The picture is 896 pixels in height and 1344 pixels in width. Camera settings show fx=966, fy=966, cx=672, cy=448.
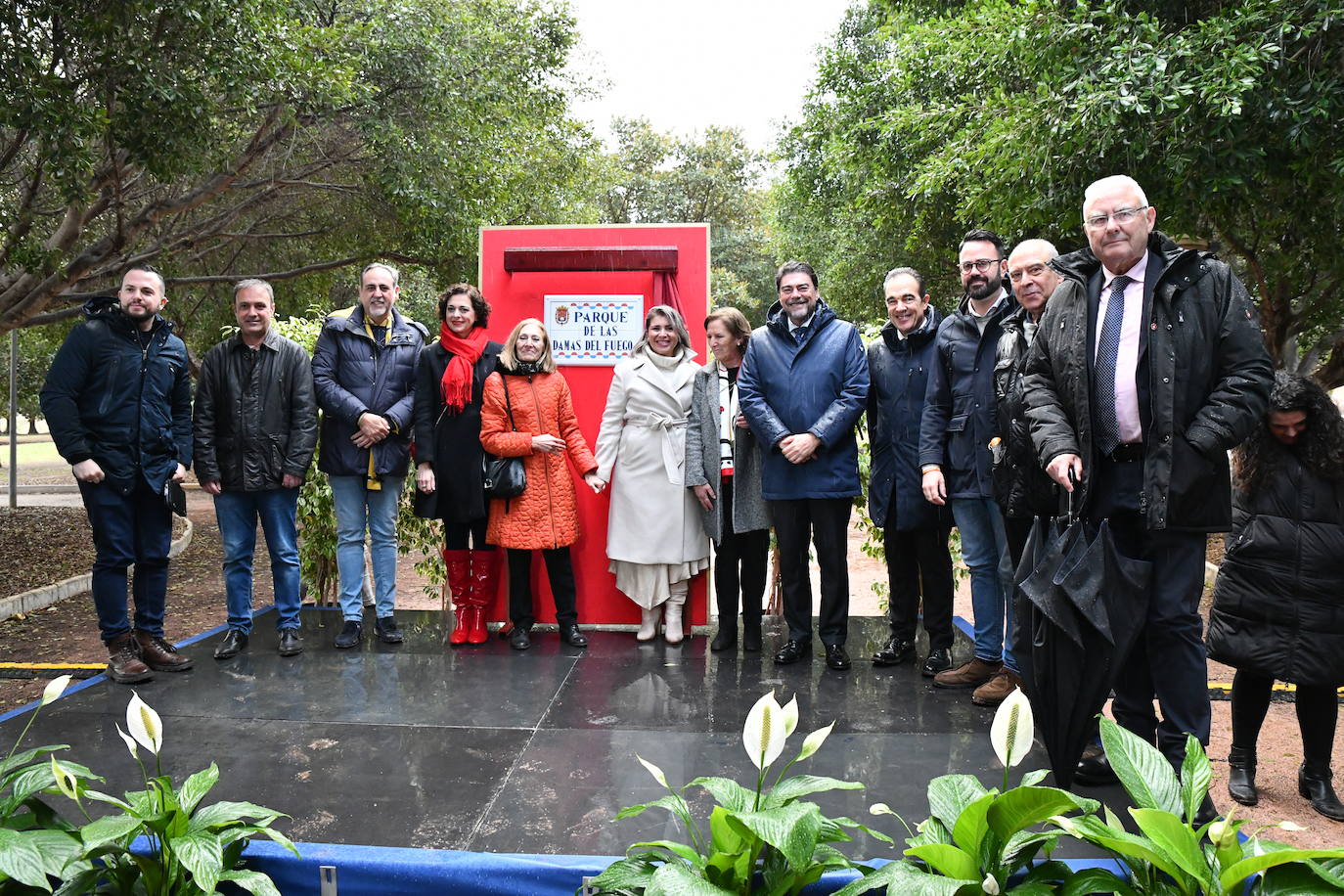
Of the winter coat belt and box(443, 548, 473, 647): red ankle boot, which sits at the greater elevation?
the winter coat belt

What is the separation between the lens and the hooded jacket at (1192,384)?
2852 mm

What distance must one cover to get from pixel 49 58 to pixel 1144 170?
22.7 ft

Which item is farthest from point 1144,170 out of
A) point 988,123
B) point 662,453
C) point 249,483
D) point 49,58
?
point 49,58

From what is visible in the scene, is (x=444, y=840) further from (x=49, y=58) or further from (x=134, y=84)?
(x=49, y=58)

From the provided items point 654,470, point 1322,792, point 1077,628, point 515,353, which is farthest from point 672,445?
point 1322,792

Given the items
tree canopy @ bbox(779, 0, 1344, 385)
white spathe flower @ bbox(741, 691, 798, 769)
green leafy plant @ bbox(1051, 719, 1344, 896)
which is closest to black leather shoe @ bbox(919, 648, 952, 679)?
green leafy plant @ bbox(1051, 719, 1344, 896)

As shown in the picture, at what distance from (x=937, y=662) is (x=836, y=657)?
45cm

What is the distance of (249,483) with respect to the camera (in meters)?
4.64

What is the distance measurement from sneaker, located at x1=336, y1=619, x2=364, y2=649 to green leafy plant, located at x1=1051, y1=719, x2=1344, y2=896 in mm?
3854

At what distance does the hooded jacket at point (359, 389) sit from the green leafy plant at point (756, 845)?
10.4 ft

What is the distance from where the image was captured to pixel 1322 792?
11.0ft

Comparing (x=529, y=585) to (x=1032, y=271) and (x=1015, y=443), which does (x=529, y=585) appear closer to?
(x=1015, y=443)

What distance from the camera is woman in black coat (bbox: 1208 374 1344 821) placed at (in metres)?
3.21

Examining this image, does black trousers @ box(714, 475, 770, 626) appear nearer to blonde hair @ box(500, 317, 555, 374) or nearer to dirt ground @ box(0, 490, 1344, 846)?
dirt ground @ box(0, 490, 1344, 846)
